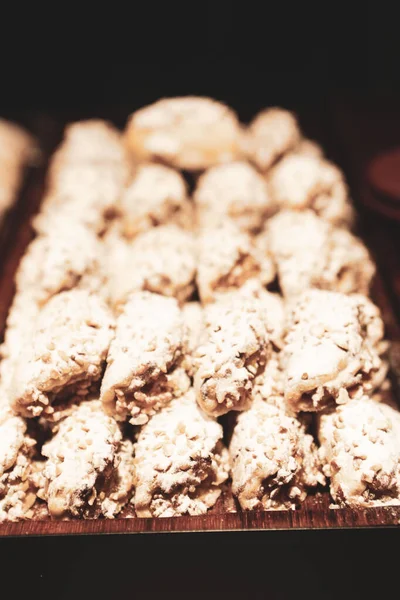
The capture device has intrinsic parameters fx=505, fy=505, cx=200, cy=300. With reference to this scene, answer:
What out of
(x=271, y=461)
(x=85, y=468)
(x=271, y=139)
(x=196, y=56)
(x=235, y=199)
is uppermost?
(x=196, y=56)

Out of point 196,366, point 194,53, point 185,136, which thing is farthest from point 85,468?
point 194,53

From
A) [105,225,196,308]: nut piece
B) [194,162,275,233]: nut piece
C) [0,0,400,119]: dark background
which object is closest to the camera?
[105,225,196,308]: nut piece

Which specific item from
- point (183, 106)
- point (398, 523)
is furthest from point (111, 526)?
point (183, 106)

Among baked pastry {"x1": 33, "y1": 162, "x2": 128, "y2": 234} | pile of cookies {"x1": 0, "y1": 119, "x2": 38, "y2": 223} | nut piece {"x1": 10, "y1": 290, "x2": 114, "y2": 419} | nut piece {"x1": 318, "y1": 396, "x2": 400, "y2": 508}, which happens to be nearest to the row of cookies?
nut piece {"x1": 318, "y1": 396, "x2": 400, "y2": 508}

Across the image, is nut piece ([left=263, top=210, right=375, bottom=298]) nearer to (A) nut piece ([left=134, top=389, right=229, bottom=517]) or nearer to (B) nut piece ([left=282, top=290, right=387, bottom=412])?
(B) nut piece ([left=282, top=290, right=387, bottom=412])

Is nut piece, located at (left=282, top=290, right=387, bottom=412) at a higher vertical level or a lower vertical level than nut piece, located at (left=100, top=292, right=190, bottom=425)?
higher

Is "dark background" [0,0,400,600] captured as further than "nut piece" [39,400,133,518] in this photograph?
Yes

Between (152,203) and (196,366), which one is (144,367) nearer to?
(196,366)
